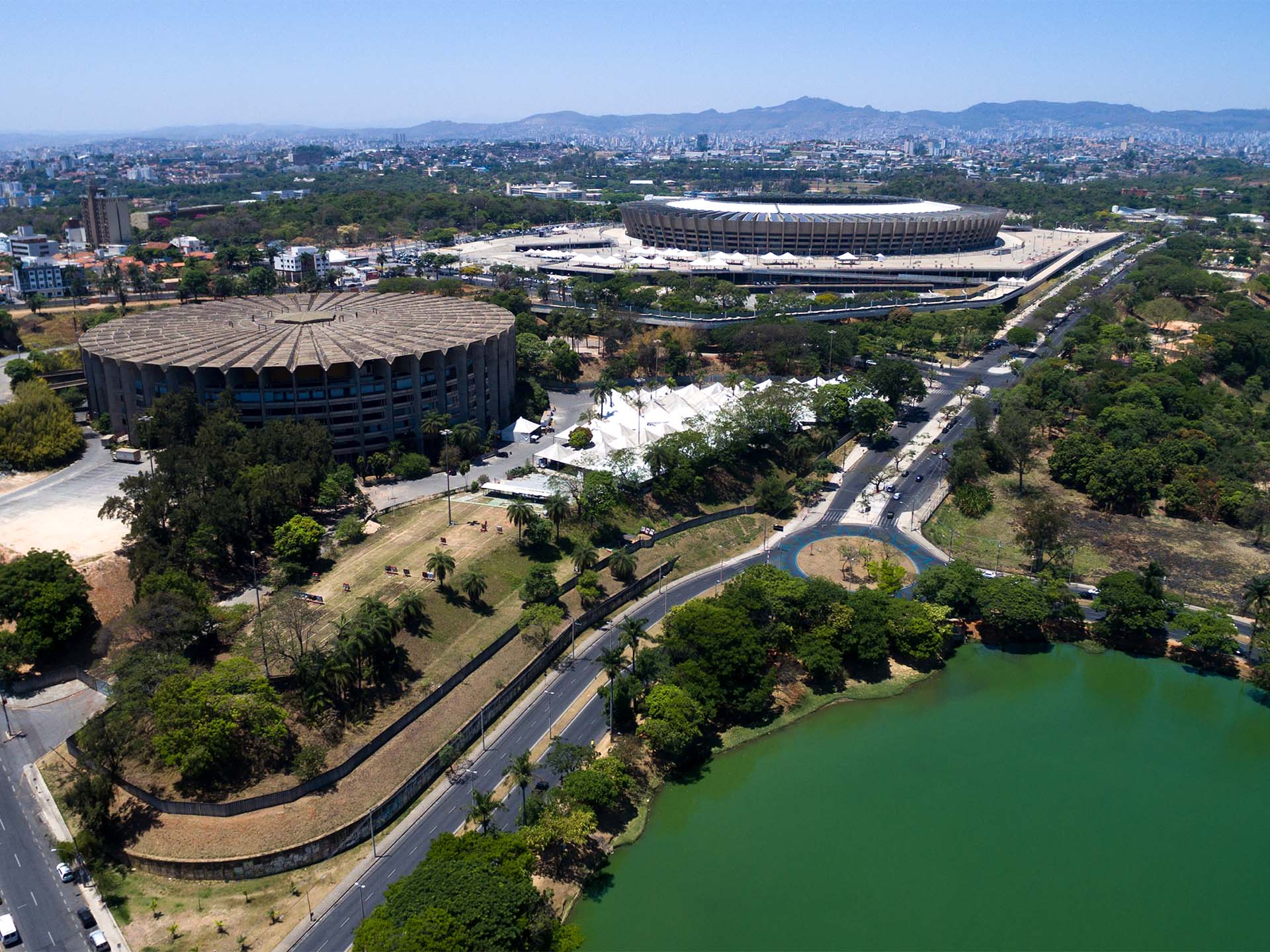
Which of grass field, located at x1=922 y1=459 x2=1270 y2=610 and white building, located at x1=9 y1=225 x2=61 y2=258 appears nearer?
grass field, located at x1=922 y1=459 x2=1270 y2=610

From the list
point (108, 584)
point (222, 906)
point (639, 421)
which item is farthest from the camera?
point (639, 421)

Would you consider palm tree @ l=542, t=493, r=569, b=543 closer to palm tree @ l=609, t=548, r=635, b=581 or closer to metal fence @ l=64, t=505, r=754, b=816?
metal fence @ l=64, t=505, r=754, b=816

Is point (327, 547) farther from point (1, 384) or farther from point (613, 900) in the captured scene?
point (1, 384)

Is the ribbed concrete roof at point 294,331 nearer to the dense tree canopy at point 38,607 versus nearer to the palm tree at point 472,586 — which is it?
the dense tree canopy at point 38,607

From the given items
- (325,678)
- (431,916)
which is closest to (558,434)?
(325,678)

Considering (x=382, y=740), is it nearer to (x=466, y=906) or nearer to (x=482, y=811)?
(x=482, y=811)

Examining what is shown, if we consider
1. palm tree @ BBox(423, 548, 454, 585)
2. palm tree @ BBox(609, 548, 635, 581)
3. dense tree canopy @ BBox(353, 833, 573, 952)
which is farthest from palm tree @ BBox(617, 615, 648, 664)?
dense tree canopy @ BBox(353, 833, 573, 952)

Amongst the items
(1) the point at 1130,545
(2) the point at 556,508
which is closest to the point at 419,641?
(2) the point at 556,508
